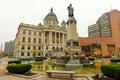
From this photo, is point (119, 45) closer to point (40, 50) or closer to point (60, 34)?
point (60, 34)

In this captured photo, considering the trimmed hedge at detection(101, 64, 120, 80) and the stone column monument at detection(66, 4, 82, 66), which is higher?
the stone column monument at detection(66, 4, 82, 66)

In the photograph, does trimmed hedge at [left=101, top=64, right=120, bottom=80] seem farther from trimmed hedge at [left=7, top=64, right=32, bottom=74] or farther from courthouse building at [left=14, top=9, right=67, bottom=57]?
courthouse building at [left=14, top=9, right=67, bottom=57]

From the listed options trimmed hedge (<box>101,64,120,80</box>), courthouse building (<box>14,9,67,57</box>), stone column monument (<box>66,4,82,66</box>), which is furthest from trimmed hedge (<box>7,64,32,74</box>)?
courthouse building (<box>14,9,67,57</box>)

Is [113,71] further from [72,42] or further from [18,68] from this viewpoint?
[72,42]

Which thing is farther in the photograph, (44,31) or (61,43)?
(61,43)

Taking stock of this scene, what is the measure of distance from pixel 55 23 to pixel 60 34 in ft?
28.3

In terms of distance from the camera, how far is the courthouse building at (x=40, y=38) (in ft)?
195

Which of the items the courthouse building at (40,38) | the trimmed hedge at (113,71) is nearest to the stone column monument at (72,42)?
the trimmed hedge at (113,71)

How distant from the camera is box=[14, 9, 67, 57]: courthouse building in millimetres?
59312

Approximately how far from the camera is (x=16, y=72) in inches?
467

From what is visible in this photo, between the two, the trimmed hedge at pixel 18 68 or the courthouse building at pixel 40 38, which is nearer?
the trimmed hedge at pixel 18 68

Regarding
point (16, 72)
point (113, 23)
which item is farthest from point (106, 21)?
point (16, 72)

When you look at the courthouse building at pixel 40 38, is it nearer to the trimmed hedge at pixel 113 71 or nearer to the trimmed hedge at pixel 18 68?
the trimmed hedge at pixel 18 68

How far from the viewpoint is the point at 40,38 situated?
65812mm
